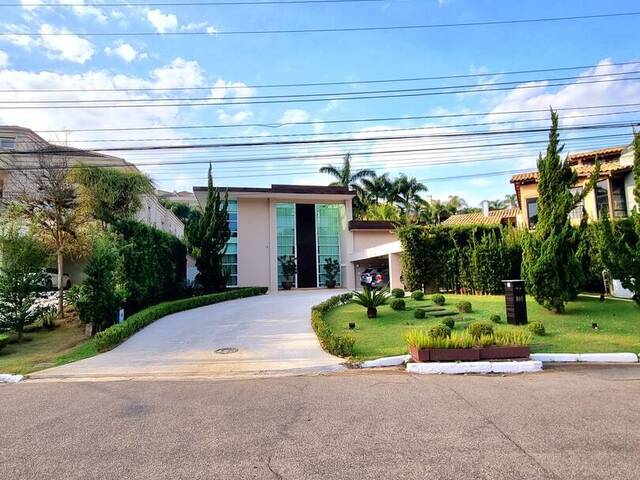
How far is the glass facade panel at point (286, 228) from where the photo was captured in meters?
29.1

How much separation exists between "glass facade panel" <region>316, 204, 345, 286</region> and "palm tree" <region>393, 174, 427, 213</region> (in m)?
12.6

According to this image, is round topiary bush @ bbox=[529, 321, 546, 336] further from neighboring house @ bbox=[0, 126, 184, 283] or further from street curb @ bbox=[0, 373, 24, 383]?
neighboring house @ bbox=[0, 126, 184, 283]

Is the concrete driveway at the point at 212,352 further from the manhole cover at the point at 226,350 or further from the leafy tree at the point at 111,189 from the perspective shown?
the leafy tree at the point at 111,189

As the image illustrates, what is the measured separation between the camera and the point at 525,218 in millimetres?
24953

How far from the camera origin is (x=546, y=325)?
A: 10539 mm

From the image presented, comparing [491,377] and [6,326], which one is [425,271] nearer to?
[491,377]

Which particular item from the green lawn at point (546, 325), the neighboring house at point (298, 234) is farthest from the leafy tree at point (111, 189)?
the green lawn at point (546, 325)

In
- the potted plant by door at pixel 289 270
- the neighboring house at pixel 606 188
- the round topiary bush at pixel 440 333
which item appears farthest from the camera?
the potted plant by door at pixel 289 270

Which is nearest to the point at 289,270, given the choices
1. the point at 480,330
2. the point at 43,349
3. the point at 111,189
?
the point at 111,189

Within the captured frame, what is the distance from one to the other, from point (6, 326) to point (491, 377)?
12561 millimetres

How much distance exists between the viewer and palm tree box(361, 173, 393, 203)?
40781 millimetres

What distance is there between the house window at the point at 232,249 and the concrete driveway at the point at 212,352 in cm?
1341

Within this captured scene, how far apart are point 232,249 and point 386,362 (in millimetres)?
21755

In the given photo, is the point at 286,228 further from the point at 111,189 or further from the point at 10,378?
the point at 10,378
